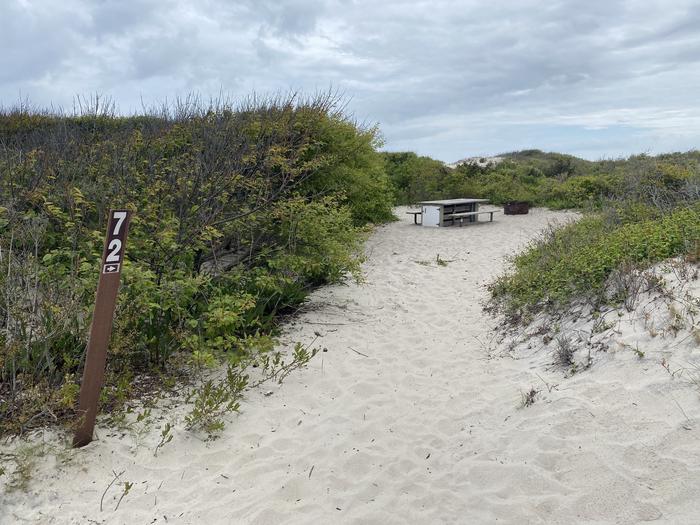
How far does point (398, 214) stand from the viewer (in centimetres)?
1770

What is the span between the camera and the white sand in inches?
124

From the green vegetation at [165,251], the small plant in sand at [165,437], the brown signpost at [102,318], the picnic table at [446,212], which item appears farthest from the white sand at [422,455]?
the picnic table at [446,212]

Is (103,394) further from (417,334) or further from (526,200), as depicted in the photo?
(526,200)

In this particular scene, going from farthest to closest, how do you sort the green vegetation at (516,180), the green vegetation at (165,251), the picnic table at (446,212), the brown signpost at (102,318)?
the green vegetation at (516,180) → the picnic table at (446,212) → the green vegetation at (165,251) → the brown signpost at (102,318)

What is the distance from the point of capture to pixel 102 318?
348 centimetres

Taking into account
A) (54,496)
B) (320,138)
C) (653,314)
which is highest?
(320,138)

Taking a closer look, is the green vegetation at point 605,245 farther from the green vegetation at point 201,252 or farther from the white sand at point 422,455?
the white sand at point 422,455

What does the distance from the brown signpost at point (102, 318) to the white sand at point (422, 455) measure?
0.26 m

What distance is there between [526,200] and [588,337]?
1319 cm

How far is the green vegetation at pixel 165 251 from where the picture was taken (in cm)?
423

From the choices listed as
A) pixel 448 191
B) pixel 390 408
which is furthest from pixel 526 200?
pixel 390 408

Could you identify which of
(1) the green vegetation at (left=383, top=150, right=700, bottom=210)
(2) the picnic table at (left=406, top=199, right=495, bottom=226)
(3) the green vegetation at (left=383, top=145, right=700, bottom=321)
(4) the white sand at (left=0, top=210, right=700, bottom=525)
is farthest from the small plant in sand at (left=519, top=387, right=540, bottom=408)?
(1) the green vegetation at (left=383, top=150, right=700, bottom=210)

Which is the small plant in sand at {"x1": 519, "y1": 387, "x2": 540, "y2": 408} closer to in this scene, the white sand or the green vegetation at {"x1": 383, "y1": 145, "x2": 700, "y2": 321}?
the white sand

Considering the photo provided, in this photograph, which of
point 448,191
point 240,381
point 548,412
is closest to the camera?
point 548,412
